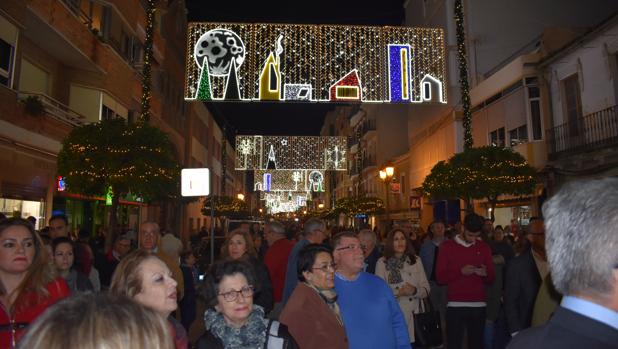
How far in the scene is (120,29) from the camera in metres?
22.7

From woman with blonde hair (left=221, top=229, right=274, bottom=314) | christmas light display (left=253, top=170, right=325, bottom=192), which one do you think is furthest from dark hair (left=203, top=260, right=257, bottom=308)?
christmas light display (left=253, top=170, right=325, bottom=192)

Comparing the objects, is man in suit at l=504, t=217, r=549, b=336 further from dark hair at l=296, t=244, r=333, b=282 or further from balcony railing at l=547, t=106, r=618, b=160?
balcony railing at l=547, t=106, r=618, b=160

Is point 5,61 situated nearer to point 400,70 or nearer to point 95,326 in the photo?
point 400,70

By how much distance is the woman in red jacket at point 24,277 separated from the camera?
11.0ft

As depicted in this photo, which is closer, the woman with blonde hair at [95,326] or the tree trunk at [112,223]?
the woman with blonde hair at [95,326]

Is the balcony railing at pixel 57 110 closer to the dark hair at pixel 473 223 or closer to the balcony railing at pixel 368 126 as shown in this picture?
the dark hair at pixel 473 223

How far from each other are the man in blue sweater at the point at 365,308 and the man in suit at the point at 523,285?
158cm

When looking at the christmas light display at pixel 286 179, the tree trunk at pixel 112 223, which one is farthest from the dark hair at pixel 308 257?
the christmas light display at pixel 286 179

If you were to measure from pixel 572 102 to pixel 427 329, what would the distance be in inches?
643

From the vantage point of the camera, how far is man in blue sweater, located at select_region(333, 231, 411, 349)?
4133mm

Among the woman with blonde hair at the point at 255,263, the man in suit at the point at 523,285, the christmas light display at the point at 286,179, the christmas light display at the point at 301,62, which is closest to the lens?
the man in suit at the point at 523,285

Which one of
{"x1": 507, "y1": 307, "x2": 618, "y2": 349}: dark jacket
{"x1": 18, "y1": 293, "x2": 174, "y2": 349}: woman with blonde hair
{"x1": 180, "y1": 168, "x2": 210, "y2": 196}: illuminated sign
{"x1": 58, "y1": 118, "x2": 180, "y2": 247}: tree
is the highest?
{"x1": 58, "y1": 118, "x2": 180, "y2": 247}: tree

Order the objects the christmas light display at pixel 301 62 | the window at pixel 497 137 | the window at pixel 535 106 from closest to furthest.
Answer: the christmas light display at pixel 301 62, the window at pixel 535 106, the window at pixel 497 137

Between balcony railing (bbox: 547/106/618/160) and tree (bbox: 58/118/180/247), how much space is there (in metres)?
14.1
